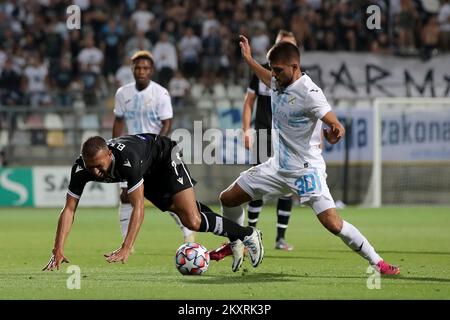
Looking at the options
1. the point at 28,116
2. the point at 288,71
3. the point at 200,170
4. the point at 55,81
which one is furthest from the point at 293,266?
the point at 55,81

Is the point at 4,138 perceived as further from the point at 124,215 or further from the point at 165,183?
the point at 165,183

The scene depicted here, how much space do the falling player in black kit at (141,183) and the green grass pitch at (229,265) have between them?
374 millimetres

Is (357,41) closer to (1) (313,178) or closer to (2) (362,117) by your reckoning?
(2) (362,117)

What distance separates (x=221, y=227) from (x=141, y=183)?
1.13 meters

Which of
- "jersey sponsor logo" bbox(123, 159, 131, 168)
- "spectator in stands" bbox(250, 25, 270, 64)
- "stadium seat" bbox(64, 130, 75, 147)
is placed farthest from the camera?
"spectator in stands" bbox(250, 25, 270, 64)

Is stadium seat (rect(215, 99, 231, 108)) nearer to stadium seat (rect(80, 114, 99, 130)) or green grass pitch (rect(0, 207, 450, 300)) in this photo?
stadium seat (rect(80, 114, 99, 130))

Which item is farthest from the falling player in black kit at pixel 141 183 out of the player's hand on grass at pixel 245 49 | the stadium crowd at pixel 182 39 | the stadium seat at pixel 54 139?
the stadium crowd at pixel 182 39

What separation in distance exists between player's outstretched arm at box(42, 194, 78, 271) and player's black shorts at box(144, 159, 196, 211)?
1022mm

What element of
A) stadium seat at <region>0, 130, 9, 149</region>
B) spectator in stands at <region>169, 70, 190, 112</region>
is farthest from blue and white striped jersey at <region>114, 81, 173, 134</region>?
spectator in stands at <region>169, 70, 190, 112</region>

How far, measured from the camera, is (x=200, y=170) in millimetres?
21531

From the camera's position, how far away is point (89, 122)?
21906mm

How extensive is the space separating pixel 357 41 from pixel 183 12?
444cm

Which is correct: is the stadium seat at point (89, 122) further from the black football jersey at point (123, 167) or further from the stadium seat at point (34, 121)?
the black football jersey at point (123, 167)

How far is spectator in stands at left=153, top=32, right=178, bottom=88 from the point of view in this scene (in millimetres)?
22797
